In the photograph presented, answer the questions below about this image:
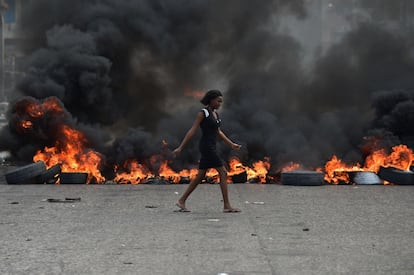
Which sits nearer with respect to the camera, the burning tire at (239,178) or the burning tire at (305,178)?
the burning tire at (305,178)

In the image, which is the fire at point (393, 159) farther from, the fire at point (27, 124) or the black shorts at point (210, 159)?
the fire at point (27, 124)

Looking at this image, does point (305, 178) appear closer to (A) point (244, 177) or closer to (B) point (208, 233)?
(A) point (244, 177)

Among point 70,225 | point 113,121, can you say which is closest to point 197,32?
point 113,121

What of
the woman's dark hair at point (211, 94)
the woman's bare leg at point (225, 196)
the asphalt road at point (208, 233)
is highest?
the woman's dark hair at point (211, 94)

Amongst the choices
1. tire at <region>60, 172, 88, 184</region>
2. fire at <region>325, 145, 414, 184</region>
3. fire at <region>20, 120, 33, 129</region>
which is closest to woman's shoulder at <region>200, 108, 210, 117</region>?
tire at <region>60, 172, 88, 184</region>

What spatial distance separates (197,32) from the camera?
19688mm

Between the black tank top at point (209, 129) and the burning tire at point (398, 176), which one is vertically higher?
the black tank top at point (209, 129)

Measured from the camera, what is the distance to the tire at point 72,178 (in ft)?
47.1

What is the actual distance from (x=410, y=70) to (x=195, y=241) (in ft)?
44.3

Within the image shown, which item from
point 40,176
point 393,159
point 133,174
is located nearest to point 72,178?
point 40,176

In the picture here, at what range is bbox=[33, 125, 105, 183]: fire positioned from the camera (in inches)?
607

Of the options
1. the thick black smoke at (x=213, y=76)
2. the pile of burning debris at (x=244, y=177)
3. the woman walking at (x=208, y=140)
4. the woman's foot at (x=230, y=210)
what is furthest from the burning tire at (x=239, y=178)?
the woman's foot at (x=230, y=210)

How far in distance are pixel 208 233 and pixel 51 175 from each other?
7.03m

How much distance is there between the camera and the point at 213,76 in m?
21.8
